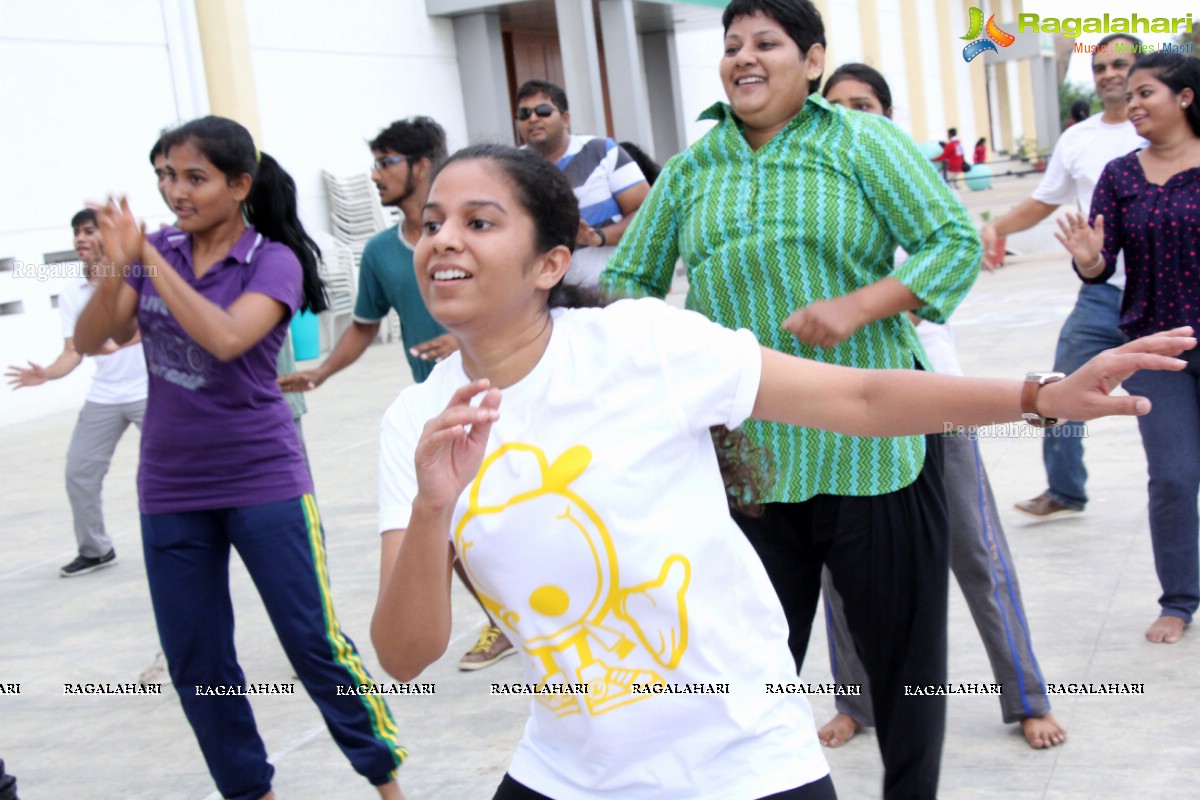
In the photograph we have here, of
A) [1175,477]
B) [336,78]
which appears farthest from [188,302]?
[336,78]

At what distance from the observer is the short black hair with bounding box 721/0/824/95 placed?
2977mm

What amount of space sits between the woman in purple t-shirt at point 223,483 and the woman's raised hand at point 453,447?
1.67 meters

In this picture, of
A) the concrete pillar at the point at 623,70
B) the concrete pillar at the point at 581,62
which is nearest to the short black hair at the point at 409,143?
the concrete pillar at the point at 581,62

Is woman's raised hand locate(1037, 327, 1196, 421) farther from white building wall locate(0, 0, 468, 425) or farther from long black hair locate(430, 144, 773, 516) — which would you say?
white building wall locate(0, 0, 468, 425)

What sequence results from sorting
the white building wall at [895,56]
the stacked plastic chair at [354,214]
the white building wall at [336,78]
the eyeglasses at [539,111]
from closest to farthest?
1. the eyeglasses at [539,111]
2. the white building wall at [336,78]
3. the stacked plastic chair at [354,214]
4. the white building wall at [895,56]

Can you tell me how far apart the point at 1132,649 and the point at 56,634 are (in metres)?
4.20

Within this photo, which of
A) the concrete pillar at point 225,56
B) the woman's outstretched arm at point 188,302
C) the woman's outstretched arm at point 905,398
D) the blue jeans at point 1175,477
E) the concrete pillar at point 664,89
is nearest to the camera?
the woman's outstretched arm at point 905,398

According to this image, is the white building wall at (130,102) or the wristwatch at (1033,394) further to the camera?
the white building wall at (130,102)

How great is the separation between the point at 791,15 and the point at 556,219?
103cm

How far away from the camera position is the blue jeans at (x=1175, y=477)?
425 centimetres

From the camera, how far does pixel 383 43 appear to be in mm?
17469

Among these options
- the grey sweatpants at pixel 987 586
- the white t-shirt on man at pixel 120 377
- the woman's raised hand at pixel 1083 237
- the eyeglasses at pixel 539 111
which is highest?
the eyeglasses at pixel 539 111

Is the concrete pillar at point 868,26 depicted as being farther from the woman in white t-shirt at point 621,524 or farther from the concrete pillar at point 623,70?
the woman in white t-shirt at point 621,524

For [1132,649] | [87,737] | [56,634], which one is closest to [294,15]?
[56,634]
